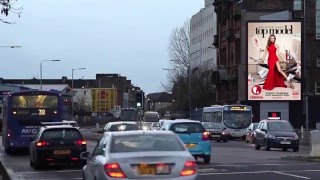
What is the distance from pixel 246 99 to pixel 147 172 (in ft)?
200

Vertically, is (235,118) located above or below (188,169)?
below

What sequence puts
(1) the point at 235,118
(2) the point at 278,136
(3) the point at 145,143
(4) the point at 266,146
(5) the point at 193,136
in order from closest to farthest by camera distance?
(3) the point at 145,143, (5) the point at 193,136, (2) the point at 278,136, (4) the point at 266,146, (1) the point at 235,118

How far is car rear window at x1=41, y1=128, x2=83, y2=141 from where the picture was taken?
2609 centimetres

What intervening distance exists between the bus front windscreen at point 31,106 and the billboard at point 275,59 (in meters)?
38.2

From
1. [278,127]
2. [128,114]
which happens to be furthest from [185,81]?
[278,127]

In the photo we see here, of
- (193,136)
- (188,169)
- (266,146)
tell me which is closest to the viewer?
(188,169)

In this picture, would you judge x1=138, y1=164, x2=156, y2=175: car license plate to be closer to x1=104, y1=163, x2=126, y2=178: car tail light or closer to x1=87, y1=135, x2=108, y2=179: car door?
x1=104, y1=163, x2=126, y2=178: car tail light

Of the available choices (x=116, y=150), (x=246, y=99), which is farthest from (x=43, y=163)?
(x=246, y=99)

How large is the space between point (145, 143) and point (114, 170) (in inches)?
40.7

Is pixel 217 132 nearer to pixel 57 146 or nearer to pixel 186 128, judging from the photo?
pixel 186 128

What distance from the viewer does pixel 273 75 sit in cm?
7100

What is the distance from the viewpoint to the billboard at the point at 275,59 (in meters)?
70.6

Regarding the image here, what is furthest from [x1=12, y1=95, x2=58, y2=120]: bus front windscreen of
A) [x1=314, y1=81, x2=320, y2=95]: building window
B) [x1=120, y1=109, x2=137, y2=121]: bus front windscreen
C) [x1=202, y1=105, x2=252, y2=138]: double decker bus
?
[x1=120, y1=109, x2=137, y2=121]: bus front windscreen

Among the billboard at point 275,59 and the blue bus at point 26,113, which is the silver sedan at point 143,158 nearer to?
the blue bus at point 26,113
